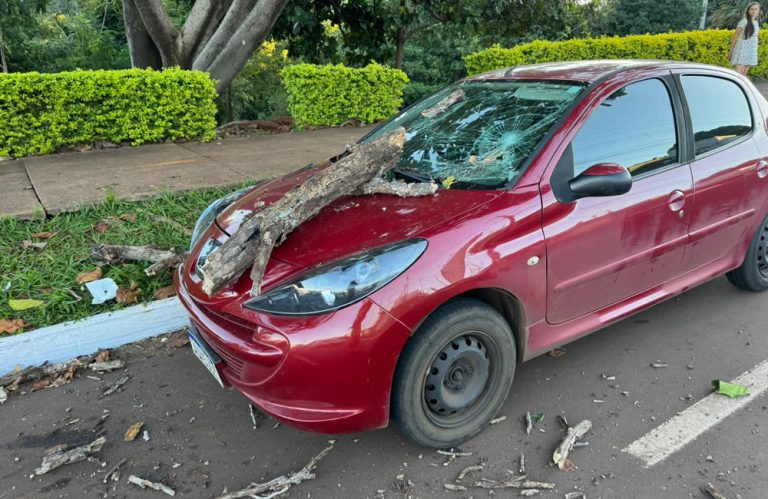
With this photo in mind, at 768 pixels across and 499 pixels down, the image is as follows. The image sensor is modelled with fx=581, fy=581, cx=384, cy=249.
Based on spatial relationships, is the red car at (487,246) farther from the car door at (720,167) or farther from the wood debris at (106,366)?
the wood debris at (106,366)

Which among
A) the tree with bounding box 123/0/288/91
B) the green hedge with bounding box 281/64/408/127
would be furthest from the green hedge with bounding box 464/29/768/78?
the tree with bounding box 123/0/288/91

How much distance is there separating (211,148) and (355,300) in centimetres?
605

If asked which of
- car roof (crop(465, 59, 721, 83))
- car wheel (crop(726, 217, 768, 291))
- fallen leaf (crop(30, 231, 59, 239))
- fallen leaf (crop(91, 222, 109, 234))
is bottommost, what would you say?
car wheel (crop(726, 217, 768, 291))

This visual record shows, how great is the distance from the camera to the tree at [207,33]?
30.1ft

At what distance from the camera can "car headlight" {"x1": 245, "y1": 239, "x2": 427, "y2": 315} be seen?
91.0 inches

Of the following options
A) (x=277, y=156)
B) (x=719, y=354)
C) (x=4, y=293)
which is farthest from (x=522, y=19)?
(x=4, y=293)

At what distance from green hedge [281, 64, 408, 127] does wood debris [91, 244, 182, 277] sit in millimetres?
5602

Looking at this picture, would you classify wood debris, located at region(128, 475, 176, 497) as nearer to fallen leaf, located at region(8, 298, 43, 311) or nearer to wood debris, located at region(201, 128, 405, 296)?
wood debris, located at region(201, 128, 405, 296)

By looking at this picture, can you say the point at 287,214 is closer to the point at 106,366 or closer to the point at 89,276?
the point at 106,366

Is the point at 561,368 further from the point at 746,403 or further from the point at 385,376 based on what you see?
the point at 385,376

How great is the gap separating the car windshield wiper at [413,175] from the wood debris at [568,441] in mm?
1397

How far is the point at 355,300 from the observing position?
7.52 feet

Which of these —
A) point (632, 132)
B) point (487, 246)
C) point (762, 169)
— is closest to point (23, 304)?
point (487, 246)

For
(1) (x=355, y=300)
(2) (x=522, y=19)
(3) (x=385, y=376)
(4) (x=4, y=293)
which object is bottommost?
(4) (x=4, y=293)
